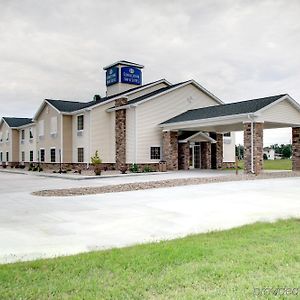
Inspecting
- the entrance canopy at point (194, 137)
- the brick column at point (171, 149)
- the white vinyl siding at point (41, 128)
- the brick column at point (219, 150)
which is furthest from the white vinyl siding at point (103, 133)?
→ the brick column at point (219, 150)

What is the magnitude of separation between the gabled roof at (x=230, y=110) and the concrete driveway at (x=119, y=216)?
→ 979 cm

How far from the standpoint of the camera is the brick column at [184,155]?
27688 millimetres

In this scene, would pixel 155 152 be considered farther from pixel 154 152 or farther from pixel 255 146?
pixel 255 146

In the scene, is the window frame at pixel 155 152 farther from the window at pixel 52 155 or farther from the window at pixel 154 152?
the window at pixel 52 155

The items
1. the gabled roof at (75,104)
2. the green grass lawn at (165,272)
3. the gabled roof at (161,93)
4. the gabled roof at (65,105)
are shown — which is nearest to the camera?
the green grass lawn at (165,272)

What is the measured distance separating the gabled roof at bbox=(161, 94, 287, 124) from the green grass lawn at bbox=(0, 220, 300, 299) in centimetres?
1663

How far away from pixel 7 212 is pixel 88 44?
1472cm

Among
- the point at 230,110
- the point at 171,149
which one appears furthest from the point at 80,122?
the point at 230,110

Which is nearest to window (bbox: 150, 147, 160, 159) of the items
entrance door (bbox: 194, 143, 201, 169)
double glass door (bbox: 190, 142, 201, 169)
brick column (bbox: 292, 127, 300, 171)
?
double glass door (bbox: 190, 142, 201, 169)

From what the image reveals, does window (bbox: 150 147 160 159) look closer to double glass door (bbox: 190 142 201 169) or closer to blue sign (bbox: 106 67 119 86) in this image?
double glass door (bbox: 190 142 201 169)

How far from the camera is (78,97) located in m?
45.3

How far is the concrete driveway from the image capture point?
227 inches

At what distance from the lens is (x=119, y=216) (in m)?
8.01

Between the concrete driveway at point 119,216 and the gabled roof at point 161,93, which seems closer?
the concrete driveway at point 119,216
